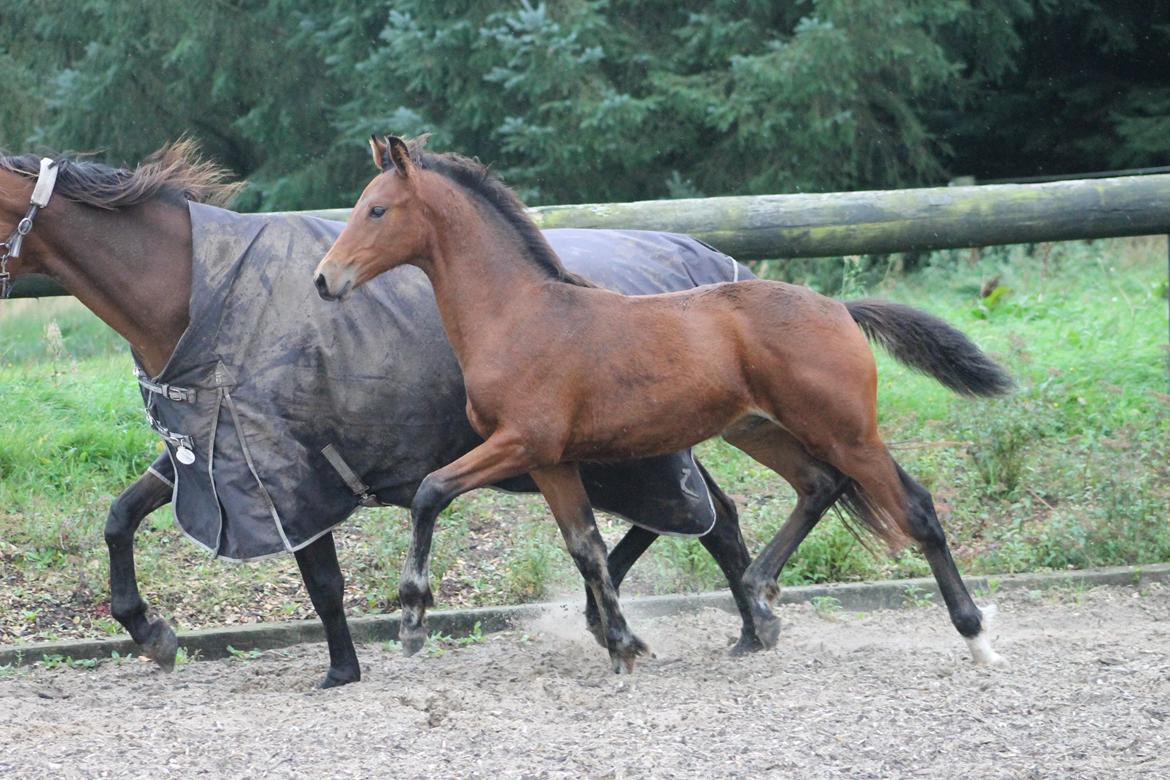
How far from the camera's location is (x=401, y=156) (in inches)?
174

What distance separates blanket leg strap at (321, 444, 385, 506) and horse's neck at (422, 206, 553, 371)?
53cm

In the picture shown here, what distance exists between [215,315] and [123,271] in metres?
0.38

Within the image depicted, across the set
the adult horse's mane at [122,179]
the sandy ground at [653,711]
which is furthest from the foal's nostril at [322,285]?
the sandy ground at [653,711]

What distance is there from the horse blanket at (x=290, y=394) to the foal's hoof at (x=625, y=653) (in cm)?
63

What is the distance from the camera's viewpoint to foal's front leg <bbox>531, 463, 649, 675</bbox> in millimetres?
4711

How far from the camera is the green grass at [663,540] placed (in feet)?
19.7

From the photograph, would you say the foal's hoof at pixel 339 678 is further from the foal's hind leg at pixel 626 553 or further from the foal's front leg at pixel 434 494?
the foal's hind leg at pixel 626 553

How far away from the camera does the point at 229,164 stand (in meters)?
15.7

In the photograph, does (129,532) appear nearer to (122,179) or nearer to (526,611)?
(122,179)

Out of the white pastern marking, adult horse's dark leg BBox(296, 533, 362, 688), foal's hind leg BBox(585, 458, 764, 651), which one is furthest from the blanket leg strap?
the white pastern marking

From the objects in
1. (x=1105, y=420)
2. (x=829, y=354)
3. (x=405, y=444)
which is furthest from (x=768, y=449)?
(x=1105, y=420)

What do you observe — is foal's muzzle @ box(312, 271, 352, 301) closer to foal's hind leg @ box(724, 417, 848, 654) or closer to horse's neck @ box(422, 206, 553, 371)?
horse's neck @ box(422, 206, 553, 371)

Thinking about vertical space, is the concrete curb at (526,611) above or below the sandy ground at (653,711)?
below

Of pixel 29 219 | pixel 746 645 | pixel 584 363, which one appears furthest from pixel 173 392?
pixel 746 645
